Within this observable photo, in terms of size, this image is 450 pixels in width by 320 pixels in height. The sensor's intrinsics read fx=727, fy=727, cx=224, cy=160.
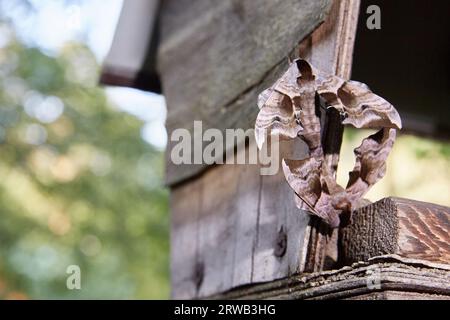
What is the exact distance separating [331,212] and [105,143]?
23.9 ft

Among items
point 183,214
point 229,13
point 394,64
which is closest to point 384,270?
point 229,13

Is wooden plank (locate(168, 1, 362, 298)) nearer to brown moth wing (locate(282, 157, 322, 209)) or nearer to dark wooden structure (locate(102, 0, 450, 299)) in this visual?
dark wooden structure (locate(102, 0, 450, 299))

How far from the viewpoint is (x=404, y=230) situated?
1464 mm

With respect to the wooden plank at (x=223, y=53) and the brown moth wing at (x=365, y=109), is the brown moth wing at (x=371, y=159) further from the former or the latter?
the wooden plank at (x=223, y=53)

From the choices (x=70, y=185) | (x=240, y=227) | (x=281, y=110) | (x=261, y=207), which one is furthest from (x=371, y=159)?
(x=70, y=185)

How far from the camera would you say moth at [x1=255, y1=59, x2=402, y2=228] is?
1512 mm

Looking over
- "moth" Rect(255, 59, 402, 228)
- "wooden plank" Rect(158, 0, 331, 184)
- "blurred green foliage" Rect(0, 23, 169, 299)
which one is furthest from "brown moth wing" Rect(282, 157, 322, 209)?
"blurred green foliage" Rect(0, 23, 169, 299)

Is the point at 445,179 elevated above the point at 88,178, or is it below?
below

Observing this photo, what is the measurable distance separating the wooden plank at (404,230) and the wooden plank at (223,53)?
538 mm

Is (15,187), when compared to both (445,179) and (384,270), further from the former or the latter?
(384,270)

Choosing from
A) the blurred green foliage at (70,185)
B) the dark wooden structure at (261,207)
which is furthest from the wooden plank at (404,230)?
the blurred green foliage at (70,185)

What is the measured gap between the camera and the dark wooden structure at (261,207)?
1.48 m

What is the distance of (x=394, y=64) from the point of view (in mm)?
3107

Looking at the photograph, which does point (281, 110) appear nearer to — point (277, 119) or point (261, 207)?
point (277, 119)
